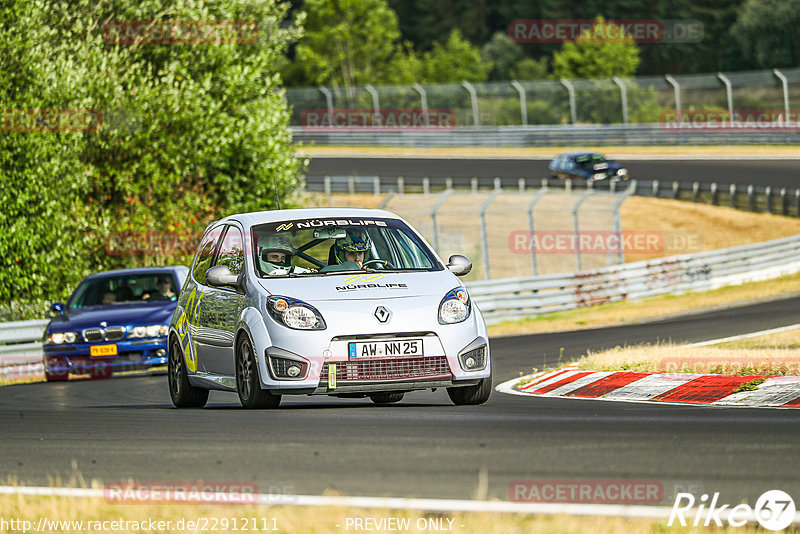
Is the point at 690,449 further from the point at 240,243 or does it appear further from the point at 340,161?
the point at 340,161

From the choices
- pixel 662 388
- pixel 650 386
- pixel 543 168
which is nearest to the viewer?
pixel 662 388

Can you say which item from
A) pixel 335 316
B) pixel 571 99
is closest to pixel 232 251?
pixel 335 316

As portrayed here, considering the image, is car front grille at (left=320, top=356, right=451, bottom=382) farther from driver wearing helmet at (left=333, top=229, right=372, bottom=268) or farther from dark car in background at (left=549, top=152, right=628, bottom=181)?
dark car in background at (left=549, top=152, right=628, bottom=181)

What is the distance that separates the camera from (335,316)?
9.15m

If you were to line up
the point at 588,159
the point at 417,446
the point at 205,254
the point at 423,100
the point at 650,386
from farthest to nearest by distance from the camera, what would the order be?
the point at 423,100, the point at 588,159, the point at 205,254, the point at 650,386, the point at 417,446

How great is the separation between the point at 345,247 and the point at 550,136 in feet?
170

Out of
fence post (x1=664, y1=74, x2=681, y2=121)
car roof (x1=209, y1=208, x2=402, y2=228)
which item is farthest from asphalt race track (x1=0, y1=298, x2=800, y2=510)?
fence post (x1=664, y1=74, x2=681, y2=121)

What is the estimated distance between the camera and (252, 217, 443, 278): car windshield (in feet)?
33.1

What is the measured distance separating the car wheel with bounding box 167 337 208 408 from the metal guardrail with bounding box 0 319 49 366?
31.0ft

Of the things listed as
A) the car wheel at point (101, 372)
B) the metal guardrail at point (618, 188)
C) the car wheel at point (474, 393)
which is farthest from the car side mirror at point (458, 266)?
the metal guardrail at point (618, 188)

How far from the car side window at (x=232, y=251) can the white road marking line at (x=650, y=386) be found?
10.8 ft

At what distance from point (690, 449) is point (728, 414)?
192 cm

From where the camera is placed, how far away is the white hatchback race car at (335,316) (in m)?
9.14

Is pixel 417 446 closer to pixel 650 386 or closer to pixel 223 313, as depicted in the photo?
pixel 223 313
